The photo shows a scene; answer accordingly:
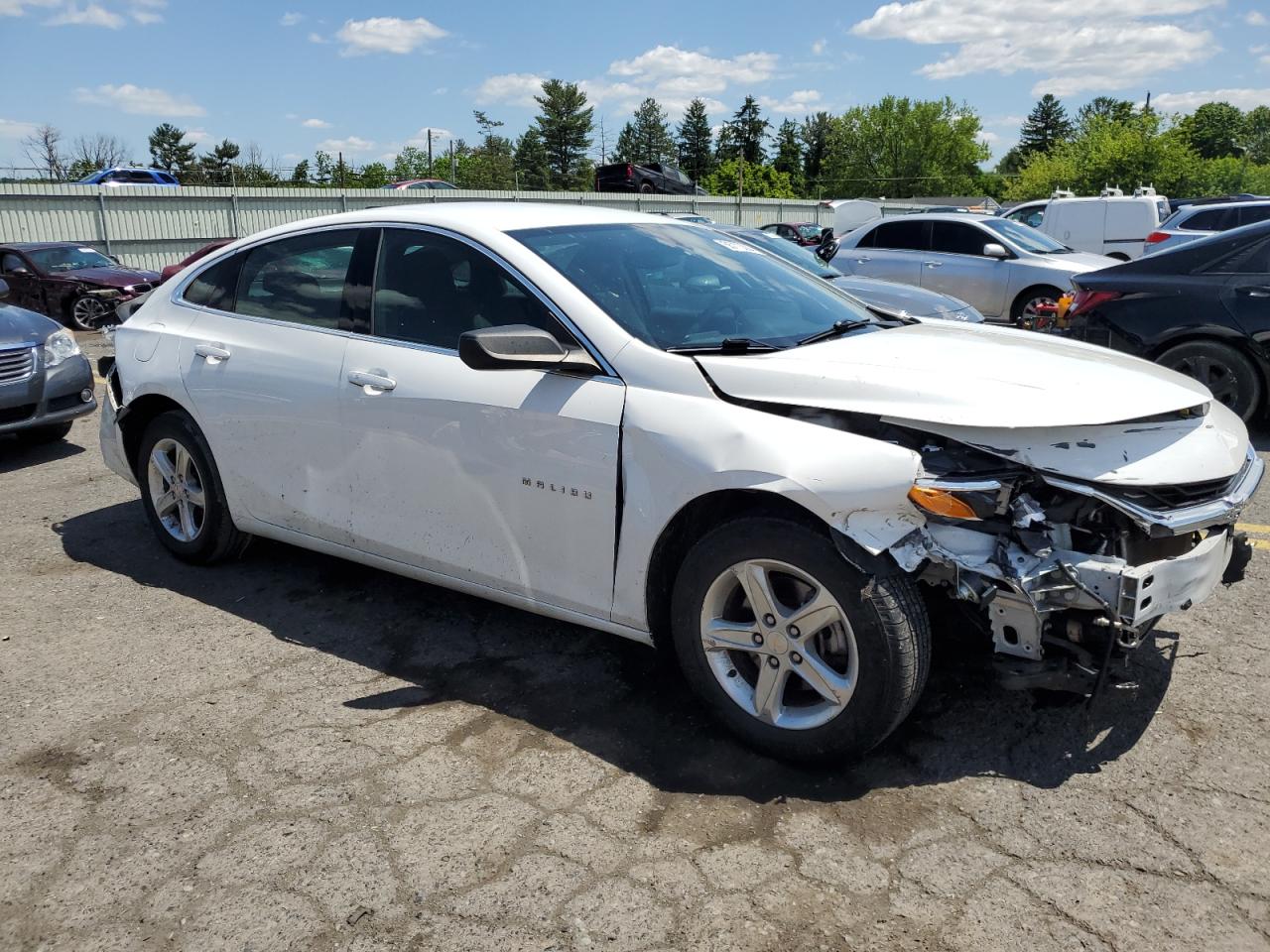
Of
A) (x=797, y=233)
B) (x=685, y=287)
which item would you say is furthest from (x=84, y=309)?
(x=797, y=233)

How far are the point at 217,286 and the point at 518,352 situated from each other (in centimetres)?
219

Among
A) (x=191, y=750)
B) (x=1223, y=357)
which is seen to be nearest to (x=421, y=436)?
(x=191, y=750)

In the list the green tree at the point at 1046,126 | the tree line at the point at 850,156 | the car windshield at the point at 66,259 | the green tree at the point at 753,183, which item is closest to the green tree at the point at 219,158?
the tree line at the point at 850,156

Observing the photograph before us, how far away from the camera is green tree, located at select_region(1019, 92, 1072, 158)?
381ft

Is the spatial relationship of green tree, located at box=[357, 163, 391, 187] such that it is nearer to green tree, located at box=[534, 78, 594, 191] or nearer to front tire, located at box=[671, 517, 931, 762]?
green tree, located at box=[534, 78, 594, 191]

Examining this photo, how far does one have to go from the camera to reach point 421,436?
3.64 metres

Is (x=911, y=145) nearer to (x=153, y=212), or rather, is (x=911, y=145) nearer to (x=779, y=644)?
(x=153, y=212)

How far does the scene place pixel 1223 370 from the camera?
6938 mm

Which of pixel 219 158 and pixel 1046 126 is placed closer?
pixel 219 158

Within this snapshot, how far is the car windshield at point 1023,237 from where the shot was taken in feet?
41.6

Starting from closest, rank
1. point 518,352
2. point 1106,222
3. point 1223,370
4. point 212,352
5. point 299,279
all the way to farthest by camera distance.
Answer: point 518,352
point 299,279
point 212,352
point 1223,370
point 1106,222

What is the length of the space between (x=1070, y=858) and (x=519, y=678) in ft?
6.32

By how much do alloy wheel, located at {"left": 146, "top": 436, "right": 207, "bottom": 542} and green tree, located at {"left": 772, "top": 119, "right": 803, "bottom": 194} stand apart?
93.2m

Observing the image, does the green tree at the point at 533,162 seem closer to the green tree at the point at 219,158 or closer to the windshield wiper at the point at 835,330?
the green tree at the point at 219,158
